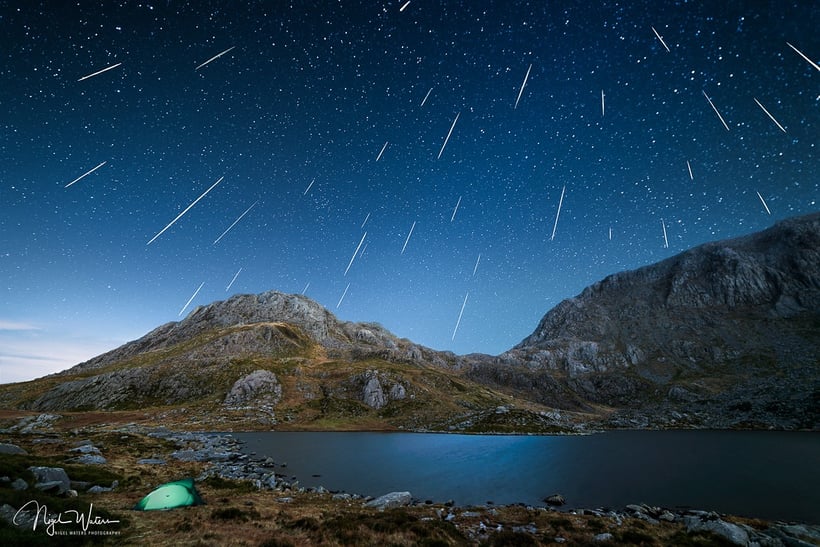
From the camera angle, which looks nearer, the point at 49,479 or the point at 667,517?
the point at 49,479

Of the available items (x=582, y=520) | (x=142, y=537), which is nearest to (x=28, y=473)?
(x=142, y=537)

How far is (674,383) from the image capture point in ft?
552

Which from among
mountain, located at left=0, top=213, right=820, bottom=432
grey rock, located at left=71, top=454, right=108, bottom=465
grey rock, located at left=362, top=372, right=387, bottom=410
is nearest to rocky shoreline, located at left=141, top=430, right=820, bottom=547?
grey rock, located at left=71, top=454, right=108, bottom=465

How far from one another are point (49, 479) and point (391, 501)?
938 inches

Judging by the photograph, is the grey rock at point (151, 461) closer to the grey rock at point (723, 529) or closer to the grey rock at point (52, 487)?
the grey rock at point (52, 487)

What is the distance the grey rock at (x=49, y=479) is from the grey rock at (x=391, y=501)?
20661mm

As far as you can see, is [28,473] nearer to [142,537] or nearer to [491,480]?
[142,537]

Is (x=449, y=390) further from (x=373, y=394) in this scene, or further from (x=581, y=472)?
(x=581, y=472)

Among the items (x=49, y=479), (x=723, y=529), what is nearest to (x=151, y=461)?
(x=49, y=479)

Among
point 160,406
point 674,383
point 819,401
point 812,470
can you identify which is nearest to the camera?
point 812,470

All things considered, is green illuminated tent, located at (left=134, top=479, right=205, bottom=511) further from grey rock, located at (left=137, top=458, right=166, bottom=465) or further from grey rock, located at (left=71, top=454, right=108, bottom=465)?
grey rock, located at (left=137, top=458, right=166, bottom=465)

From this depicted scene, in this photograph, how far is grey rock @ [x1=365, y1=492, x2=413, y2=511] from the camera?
1073 inches

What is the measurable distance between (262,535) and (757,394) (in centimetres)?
19409

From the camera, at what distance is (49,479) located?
20266 mm
